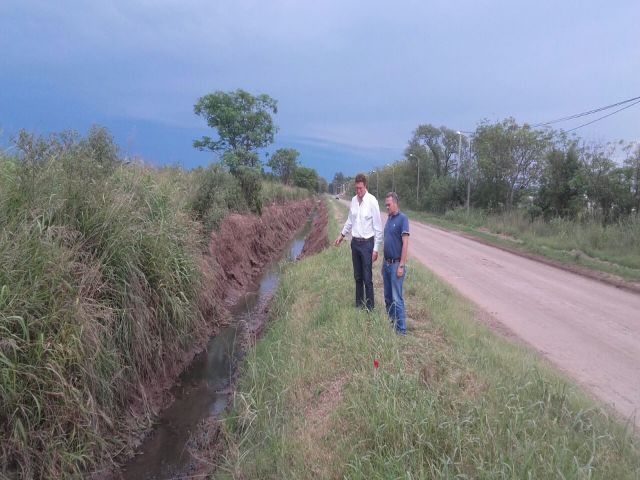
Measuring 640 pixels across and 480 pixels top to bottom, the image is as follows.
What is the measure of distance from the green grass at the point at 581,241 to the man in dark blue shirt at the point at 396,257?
935 centimetres

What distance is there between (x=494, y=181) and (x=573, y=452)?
33174 mm

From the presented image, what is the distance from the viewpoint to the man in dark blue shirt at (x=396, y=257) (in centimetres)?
602

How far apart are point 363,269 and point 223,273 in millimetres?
6194

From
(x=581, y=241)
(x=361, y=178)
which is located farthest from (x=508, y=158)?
(x=361, y=178)

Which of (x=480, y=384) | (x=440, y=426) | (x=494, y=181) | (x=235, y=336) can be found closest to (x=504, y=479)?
(x=440, y=426)

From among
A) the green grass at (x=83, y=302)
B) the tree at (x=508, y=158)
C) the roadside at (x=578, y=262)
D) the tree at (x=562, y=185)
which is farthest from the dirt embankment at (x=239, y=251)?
the tree at (x=508, y=158)

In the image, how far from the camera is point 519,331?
7.29m

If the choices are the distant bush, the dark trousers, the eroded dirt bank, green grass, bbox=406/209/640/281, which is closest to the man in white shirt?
the dark trousers

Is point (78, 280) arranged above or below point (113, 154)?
below

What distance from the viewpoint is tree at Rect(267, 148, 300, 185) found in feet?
199

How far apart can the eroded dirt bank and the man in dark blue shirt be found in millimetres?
3361

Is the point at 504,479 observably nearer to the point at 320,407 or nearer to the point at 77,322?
the point at 320,407

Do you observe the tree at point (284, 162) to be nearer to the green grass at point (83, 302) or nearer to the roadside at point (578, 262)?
the roadside at point (578, 262)

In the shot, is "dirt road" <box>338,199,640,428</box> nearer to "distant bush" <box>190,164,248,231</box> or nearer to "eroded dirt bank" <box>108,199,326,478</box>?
"eroded dirt bank" <box>108,199,326,478</box>
